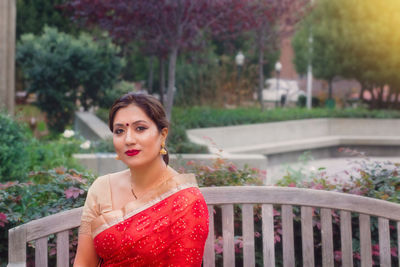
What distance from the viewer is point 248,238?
9.82 ft

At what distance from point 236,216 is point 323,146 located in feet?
37.5

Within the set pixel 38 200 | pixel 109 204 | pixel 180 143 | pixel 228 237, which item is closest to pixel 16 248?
pixel 109 204

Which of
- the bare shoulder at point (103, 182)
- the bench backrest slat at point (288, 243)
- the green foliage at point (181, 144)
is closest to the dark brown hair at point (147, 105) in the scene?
the bare shoulder at point (103, 182)

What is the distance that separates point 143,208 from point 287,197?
108 centimetres

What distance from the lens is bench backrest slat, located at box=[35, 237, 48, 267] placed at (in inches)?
103

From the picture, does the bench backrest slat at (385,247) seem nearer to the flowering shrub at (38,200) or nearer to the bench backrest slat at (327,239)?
the bench backrest slat at (327,239)

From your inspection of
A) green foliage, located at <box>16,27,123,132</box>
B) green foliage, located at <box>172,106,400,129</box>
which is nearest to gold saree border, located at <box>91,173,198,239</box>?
green foliage, located at <box>172,106,400,129</box>

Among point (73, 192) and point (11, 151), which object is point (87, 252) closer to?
point (73, 192)

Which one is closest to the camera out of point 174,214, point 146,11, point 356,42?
point 174,214

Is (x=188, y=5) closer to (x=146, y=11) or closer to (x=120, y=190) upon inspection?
(x=146, y=11)

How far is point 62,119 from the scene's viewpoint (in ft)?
49.9

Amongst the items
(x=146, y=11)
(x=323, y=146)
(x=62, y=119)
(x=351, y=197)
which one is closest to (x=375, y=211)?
(x=351, y=197)

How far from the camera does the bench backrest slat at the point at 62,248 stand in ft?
8.85

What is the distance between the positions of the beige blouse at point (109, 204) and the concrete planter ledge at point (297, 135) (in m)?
8.35
